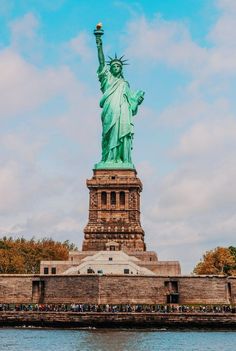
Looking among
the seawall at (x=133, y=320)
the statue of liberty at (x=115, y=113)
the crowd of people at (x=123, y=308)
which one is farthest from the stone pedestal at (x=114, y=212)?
the seawall at (x=133, y=320)

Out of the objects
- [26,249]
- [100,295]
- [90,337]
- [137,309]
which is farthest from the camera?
[26,249]

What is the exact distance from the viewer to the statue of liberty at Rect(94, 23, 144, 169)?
235 ft

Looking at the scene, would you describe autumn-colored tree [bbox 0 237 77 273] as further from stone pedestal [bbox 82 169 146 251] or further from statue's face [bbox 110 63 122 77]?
statue's face [bbox 110 63 122 77]

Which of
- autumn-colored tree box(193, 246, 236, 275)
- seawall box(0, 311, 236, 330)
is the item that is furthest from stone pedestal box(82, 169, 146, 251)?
seawall box(0, 311, 236, 330)

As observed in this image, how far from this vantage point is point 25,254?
82125 millimetres

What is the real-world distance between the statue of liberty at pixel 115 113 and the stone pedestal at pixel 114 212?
172 centimetres

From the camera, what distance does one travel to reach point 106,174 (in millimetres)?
70188

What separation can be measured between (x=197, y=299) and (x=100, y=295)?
292 inches

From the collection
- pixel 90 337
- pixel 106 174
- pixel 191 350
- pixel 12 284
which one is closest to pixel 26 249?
pixel 106 174

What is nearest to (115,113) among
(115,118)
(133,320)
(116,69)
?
(115,118)

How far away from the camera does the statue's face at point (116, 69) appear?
73.0 metres

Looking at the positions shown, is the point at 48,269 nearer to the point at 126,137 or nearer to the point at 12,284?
the point at 12,284

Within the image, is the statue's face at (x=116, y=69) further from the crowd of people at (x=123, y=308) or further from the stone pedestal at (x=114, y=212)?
the crowd of people at (x=123, y=308)

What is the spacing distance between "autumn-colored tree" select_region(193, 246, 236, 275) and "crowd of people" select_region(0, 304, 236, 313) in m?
20.1
